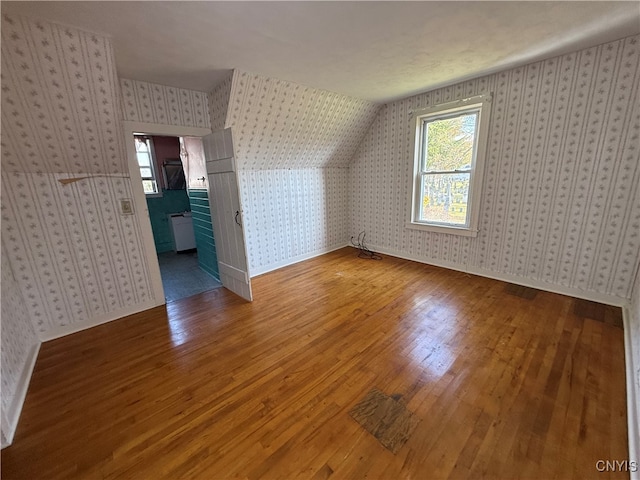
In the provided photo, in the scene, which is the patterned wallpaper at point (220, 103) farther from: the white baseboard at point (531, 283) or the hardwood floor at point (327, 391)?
the white baseboard at point (531, 283)

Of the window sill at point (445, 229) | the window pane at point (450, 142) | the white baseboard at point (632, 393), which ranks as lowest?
the white baseboard at point (632, 393)

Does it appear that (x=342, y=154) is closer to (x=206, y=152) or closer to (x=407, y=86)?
(x=407, y=86)

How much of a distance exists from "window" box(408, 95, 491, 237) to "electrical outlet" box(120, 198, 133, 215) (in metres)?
3.58

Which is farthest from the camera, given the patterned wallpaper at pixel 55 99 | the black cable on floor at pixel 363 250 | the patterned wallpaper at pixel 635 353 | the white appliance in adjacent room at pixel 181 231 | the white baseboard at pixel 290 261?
A: the white appliance in adjacent room at pixel 181 231

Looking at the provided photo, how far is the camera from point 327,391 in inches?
67.6

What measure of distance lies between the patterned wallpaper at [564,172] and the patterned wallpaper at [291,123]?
1057 mm

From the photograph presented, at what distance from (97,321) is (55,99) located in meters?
2.02

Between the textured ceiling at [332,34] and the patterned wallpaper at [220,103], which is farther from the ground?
the textured ceiling at [332,34]

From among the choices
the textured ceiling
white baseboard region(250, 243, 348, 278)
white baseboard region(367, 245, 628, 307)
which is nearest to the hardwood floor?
white baseboard region(367, 245, 628, 307)

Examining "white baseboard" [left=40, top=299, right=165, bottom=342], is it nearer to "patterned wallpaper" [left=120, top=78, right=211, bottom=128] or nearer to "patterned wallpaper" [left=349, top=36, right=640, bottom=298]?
"patterned wallpaper" [left=120, top=78, right=211, bottom=128]

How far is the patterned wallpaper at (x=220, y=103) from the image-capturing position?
264cm

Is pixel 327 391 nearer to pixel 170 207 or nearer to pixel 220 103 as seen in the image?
pixel 220 103

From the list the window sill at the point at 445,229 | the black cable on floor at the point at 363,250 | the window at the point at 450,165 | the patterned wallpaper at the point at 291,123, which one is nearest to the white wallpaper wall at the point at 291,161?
the patterned wallpaper at the point at 291,123

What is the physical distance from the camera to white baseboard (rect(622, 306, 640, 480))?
125 centimetres
